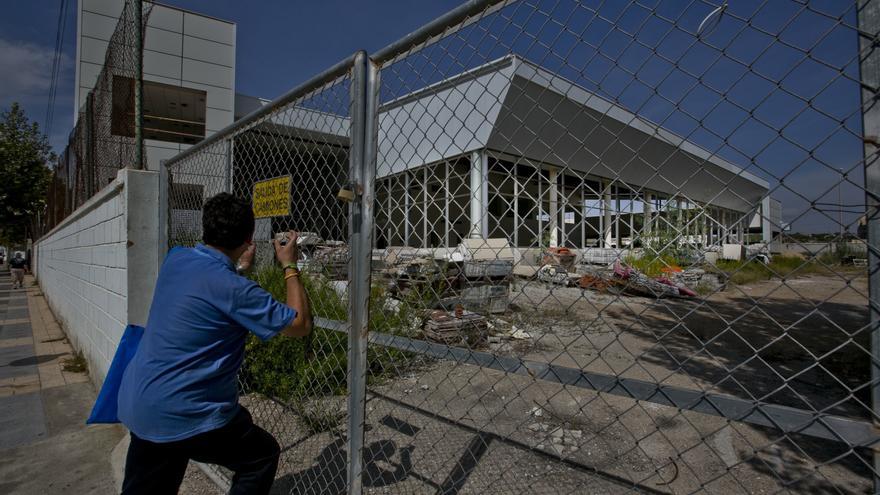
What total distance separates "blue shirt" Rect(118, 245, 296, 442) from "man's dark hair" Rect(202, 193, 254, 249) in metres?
0.10

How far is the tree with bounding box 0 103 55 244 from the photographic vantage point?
18.7m

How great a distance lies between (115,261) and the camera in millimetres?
4008

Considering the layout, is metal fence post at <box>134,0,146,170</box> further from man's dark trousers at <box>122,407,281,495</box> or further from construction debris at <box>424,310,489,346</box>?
construction debris at <box>424,310,489,346</box>

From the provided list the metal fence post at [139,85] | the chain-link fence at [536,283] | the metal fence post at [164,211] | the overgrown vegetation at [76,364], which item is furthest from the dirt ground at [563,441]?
the overgrown vegetation at [76,364]

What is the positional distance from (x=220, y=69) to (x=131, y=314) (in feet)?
44.1

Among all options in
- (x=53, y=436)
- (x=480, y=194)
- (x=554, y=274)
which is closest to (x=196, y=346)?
(x=554, y=274)

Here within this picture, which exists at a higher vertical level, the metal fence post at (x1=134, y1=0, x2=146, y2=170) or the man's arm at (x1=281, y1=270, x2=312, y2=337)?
the metal fence post at (x1=134, y1=0, x2=146, y2=170)

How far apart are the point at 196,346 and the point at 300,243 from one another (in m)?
1.03

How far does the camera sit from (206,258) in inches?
73.9

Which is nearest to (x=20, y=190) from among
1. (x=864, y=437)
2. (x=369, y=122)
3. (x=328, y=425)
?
(x=328, y=425)

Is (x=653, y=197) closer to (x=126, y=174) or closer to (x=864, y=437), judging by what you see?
(x=864, y=437)

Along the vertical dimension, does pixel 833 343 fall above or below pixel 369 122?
below

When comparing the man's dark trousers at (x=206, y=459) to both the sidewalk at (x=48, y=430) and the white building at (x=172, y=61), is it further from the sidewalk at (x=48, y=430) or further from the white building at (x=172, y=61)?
the white building at (x=172, y=61)

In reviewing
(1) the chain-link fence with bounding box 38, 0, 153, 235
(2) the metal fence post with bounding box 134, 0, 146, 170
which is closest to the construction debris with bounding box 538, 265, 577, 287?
(2) the metal fence post with bounding box 134, 0, 146, 170
